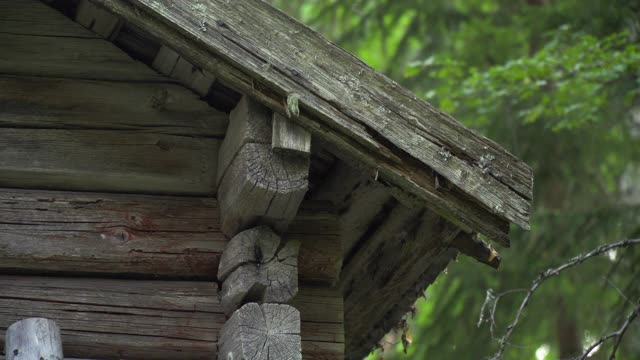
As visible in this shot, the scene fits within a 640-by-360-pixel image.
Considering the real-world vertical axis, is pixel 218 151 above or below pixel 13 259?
above

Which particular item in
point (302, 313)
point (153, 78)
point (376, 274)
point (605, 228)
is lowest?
point (302, 313)

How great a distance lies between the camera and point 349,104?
12.7 feet

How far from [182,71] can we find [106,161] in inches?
18.5

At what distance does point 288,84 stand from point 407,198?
0.62 metres

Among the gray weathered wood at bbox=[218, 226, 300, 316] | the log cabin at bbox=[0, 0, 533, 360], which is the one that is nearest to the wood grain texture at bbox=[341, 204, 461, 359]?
the log cabin at bbox=[0, 0, 533, 360]

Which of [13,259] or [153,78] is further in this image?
[153,78]

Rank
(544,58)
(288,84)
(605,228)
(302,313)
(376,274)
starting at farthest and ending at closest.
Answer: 1. (605,228)
2. (544,58)
3. (376,274)
4. (302,313)
5. (288,84)

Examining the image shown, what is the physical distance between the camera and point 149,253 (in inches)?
166

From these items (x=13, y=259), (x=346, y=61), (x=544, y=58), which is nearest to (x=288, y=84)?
(x=346, y=61)

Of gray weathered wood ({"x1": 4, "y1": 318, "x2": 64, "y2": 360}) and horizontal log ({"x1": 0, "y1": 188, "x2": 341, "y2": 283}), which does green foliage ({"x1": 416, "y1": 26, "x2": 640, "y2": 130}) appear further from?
gray weathered wood ({"x1": 4, "y1": 318, "x2": 64, "y2": 360})

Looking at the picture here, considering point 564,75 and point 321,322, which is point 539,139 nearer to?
point 564,75

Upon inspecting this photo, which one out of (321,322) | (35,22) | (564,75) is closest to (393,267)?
(321,322)

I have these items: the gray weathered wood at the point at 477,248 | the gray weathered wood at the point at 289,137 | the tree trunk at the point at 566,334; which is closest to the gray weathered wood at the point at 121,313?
the gray weathered wood at the point at 289,137

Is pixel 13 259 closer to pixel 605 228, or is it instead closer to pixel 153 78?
pixel 153 78
